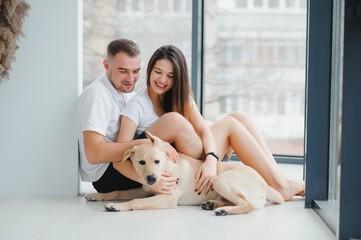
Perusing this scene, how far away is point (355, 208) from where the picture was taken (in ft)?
8.47

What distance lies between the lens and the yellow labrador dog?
3311 mm

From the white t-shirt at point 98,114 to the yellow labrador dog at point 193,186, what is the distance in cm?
24

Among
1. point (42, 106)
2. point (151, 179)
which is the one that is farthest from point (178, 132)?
point (42, 106)

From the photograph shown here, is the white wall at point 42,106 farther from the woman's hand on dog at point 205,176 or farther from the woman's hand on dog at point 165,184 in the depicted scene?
the woman's hand on dog at point 205,176

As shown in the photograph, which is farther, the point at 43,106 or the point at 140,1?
the point at 140,1

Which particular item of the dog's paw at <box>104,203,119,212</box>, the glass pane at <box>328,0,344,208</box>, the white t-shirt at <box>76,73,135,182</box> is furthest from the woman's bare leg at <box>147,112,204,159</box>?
the glass pane at <box>328,0,344,208</box>

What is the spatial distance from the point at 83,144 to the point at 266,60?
5.75 ft

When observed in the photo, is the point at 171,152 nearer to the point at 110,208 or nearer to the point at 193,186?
the point at 193,186

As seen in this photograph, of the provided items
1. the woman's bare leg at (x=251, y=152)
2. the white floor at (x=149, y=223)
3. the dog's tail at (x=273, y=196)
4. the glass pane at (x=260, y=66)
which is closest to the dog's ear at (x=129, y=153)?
the white floor at (x=149, y=223)

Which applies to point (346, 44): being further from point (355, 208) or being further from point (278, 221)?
point (278, 221)

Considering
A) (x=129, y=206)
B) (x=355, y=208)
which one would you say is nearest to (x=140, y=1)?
(x=129, y=206)

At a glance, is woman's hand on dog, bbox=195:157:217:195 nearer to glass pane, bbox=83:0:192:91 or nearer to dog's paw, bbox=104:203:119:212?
dog's paw, bbox=104:203:119:212

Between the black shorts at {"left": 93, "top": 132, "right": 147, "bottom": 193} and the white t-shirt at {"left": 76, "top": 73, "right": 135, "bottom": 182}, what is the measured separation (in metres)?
0.03

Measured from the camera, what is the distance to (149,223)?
3068mm
